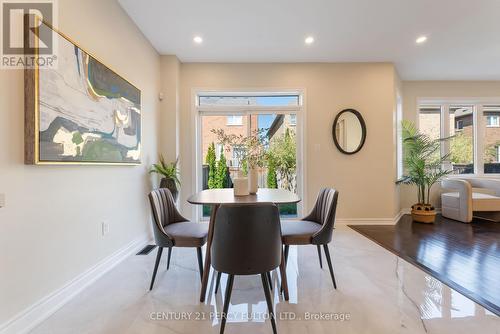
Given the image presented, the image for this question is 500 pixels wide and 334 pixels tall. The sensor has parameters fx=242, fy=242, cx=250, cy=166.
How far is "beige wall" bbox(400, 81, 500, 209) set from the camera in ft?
16.3

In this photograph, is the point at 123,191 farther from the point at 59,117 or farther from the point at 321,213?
the point at 321,213

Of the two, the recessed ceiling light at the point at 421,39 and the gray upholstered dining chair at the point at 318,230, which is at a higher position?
the recessed ceiling light at the point at 421,39

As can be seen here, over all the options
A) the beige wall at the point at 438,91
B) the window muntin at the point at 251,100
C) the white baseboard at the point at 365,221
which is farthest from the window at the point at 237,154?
the beige wall at the point at 438,91

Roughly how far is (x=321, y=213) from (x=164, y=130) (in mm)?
2670

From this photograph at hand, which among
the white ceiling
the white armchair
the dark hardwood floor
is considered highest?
the white ceiling

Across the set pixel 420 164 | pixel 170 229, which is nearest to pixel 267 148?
pixel 170 229

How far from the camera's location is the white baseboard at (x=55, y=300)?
1438mm

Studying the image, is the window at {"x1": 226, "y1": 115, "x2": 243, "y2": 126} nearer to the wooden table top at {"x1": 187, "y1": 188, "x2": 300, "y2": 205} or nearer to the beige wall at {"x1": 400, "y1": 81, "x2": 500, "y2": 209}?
the wooden table top at {"x1": 187, "y1": 188, "x2": 300, "y2": 205}

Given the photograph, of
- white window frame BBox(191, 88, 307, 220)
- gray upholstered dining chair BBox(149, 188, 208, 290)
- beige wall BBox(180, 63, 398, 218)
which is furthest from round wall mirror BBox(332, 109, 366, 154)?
gray upholstered dining chair BBox(149, 188, 208, 290)

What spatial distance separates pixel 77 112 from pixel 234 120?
8.32 feet

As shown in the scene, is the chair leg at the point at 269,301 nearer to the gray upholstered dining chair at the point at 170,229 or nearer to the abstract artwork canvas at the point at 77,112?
the gray upholstered dining chair at the point at 170,229

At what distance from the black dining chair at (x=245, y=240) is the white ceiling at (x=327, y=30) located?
2294 millimetres

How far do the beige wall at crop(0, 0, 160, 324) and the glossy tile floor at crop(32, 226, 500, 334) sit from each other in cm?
31

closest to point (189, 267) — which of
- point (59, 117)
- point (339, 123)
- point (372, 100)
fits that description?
point (59, 117)
